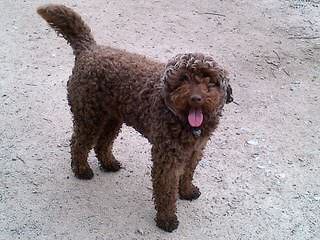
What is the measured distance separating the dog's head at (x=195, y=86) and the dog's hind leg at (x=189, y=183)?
643 millimetres

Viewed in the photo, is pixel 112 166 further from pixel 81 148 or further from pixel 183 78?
pixel 183 78

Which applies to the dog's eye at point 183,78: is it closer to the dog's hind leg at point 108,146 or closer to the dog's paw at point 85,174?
the dog's hind leg at point 108,146

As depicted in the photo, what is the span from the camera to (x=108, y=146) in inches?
177

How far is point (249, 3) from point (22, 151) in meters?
4.14

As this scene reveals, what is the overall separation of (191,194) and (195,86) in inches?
49.7

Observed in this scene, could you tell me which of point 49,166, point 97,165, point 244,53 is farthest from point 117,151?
point 244,53

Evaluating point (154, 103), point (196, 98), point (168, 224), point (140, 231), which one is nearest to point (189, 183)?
point (168, 224)

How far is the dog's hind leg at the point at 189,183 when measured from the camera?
13.3 feet

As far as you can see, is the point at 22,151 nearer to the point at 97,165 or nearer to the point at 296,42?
the point at 97,165

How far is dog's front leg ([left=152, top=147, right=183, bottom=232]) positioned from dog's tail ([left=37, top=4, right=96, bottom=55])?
1051mm

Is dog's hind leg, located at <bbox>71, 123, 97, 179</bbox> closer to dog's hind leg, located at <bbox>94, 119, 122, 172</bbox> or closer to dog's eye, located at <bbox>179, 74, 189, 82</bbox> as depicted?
dog's hind leg, located at <bbox>94, 119, 122, 172</bbox>

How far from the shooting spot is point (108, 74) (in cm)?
390

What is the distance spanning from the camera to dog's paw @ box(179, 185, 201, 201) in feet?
14.0

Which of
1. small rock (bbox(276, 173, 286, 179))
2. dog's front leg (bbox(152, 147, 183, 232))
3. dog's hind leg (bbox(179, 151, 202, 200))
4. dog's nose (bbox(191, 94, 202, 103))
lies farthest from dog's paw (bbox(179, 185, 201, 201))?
dog's nose (bbox(191, 94, 202, 103))
